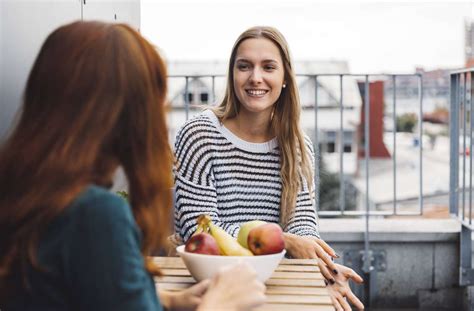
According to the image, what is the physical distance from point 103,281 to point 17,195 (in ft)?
0.60

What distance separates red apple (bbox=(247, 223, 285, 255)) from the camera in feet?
4.82

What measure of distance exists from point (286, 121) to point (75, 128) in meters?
1.39

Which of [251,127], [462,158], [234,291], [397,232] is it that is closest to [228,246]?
[234,291]

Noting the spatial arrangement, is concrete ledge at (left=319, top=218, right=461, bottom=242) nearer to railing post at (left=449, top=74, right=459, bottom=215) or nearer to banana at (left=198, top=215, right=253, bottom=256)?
railing post at (left=449, top=74, right=459, bottom=215)

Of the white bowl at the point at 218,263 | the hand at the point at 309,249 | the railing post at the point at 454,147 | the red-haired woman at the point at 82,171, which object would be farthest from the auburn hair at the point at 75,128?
the railing post at the point at 454,147

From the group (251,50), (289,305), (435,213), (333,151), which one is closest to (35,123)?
(289,305)

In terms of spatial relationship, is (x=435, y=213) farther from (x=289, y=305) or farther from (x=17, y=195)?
(x=17, y=195)

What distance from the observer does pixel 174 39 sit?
1316 inches

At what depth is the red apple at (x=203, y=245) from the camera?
1.43 metres

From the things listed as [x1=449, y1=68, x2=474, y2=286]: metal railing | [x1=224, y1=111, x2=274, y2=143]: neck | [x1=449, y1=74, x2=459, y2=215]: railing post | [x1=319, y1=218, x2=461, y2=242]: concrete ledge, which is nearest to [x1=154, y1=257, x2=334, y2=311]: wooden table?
[x1=224, y1=111, x2=274, y2=143]: neck

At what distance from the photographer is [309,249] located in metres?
1.95

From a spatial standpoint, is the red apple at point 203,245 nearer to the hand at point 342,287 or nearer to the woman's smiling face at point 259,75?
the hand at point 342,287

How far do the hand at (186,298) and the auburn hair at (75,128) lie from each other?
0.29 metres

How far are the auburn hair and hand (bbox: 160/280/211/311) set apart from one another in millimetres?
288
